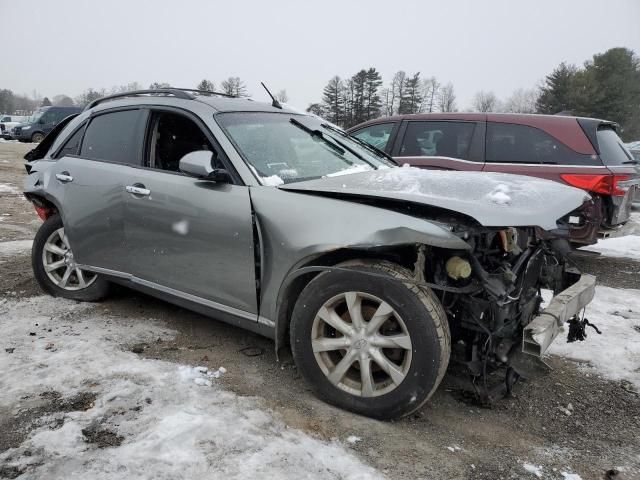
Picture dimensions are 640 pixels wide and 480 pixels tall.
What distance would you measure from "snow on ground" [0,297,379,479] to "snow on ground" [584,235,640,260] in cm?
599

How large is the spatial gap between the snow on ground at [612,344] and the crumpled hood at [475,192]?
1.24 meters

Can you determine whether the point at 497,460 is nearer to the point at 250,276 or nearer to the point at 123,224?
the point at 250,276

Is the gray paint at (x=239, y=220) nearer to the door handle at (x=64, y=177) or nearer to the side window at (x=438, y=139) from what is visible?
the door handle at (x=64, y=177)

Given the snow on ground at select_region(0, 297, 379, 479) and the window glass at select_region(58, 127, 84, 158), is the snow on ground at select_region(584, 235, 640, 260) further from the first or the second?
the window glass at select_region(58, 127, 84, 158)

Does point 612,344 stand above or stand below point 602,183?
below

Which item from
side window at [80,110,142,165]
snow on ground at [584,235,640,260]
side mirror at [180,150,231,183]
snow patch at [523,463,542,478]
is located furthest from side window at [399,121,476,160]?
snow patch at [523,463,542,478]

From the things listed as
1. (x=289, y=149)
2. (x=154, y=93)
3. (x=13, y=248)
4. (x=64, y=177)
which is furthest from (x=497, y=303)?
(x=13, y=248)

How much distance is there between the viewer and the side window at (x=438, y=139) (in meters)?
6.07

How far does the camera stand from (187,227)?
3217 millimetres

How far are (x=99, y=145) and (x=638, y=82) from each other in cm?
5212

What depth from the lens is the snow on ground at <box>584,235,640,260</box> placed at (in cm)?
691

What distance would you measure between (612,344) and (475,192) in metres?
2.03

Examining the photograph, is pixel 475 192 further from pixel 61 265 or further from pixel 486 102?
pixel 486 102

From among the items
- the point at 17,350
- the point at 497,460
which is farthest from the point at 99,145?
the point at 497,460
